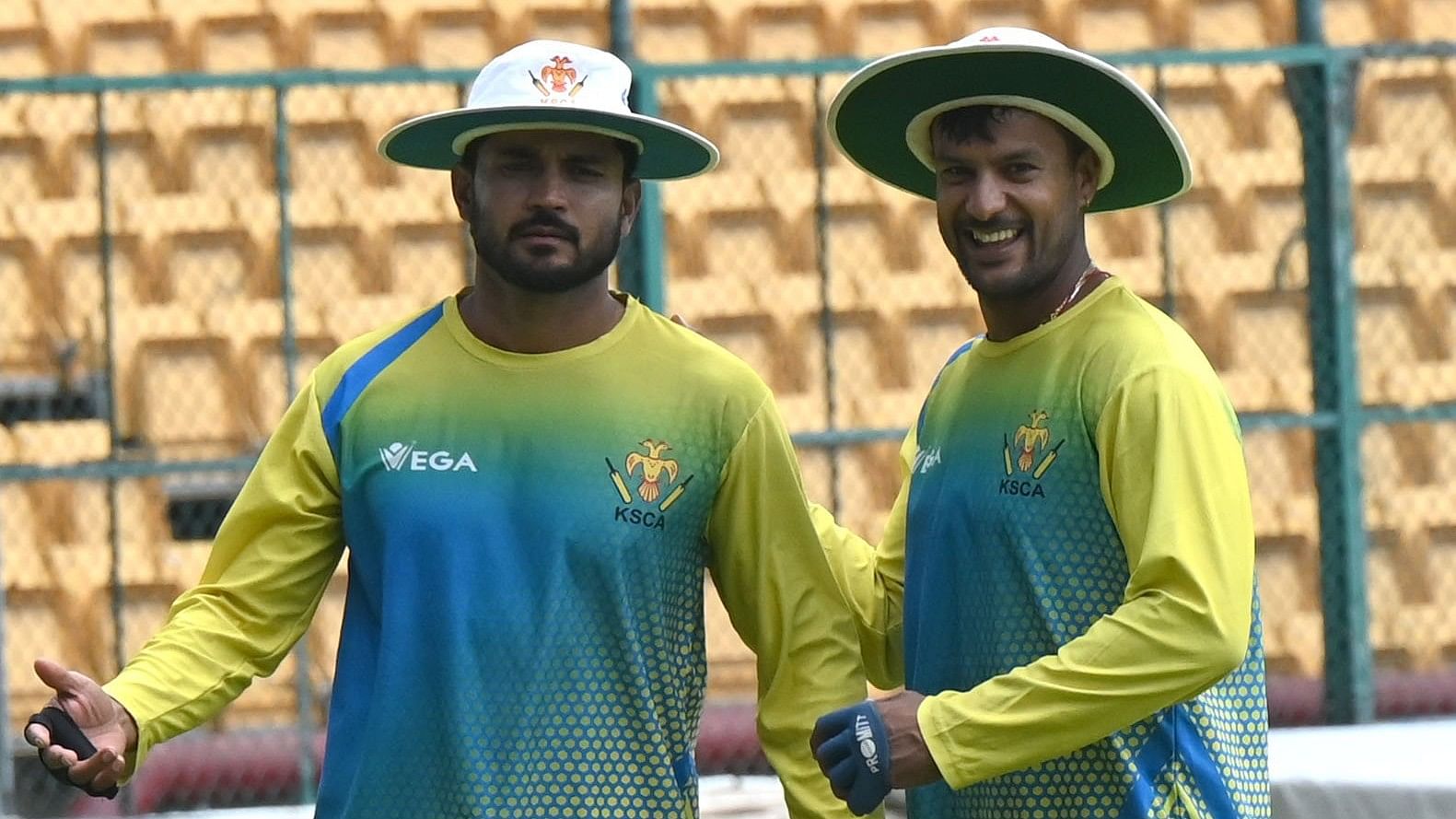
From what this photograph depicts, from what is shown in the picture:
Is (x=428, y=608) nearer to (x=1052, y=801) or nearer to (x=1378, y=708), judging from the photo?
(x=1052, y=801)

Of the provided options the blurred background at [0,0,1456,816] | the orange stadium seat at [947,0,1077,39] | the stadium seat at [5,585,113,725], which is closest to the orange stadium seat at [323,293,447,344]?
the blurred background at [0,0,1456,816]

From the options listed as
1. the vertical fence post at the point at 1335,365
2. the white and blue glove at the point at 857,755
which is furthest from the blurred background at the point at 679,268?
the white and blue glove at the point at 857,755

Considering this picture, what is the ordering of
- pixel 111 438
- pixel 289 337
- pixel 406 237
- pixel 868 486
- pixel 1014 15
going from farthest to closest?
1. pixel 1014 15
2. pixel 406 237
3. pixel 868 486
4. pixel 111 438
5. pixel 289 337

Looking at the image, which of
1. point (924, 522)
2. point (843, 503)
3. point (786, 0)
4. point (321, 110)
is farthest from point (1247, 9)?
point (924, 522)

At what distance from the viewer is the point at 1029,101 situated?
3.36 m

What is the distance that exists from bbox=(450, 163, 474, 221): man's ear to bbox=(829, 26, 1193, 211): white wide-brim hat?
54 cm

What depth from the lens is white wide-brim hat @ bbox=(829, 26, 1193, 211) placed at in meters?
3.32

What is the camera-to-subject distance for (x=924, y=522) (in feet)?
11.6

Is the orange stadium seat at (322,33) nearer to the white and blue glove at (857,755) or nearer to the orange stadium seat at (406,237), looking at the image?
the orange stadium seat at (406,237)

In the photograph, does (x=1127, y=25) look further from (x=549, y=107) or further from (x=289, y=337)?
(x=549, y=107)

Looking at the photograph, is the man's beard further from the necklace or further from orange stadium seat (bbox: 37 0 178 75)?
orange stadium seat (bbox: 37 0 178 75)

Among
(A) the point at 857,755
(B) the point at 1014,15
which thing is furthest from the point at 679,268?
(A) the point at 857,755

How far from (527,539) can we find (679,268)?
4889 millimetres

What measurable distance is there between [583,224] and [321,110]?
4.85 metres
